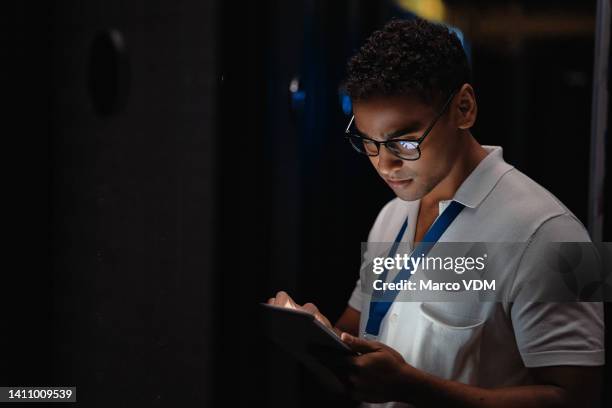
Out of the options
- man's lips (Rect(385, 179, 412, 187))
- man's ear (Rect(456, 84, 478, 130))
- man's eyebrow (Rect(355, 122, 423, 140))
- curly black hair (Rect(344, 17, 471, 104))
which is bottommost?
man's lips (Rect(385, 179, 412, 187))

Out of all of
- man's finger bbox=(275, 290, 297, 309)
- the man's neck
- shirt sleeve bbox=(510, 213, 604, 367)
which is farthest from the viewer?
man's finger bbox=(275, 290, 297, 309)

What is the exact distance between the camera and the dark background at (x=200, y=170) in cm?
172

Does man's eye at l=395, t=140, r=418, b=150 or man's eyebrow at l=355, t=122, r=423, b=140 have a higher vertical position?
man's eyebrow at l=355, t=122, r=423, b=140

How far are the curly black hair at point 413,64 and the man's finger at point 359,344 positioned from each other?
576mm

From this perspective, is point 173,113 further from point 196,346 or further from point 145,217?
point 196,346

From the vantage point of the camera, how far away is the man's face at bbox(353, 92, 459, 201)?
4.67ft

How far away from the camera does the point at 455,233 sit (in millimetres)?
1496

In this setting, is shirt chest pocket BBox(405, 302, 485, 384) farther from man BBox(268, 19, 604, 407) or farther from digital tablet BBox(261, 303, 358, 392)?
digital tablet BBox(261, 303, 358, 392)

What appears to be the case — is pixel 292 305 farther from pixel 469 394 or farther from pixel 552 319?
pixel 552 319

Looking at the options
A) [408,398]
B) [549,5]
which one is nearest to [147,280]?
[408,398]

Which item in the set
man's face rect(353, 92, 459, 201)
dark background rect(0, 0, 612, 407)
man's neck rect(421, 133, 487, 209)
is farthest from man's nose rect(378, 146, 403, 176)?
dark background rect(0, 0, 612, 407)

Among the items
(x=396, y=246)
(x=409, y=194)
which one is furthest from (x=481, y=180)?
(x=396, y=246)

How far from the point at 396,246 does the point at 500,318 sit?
336 mm

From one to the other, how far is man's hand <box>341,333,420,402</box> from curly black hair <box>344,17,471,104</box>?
0.60 m
